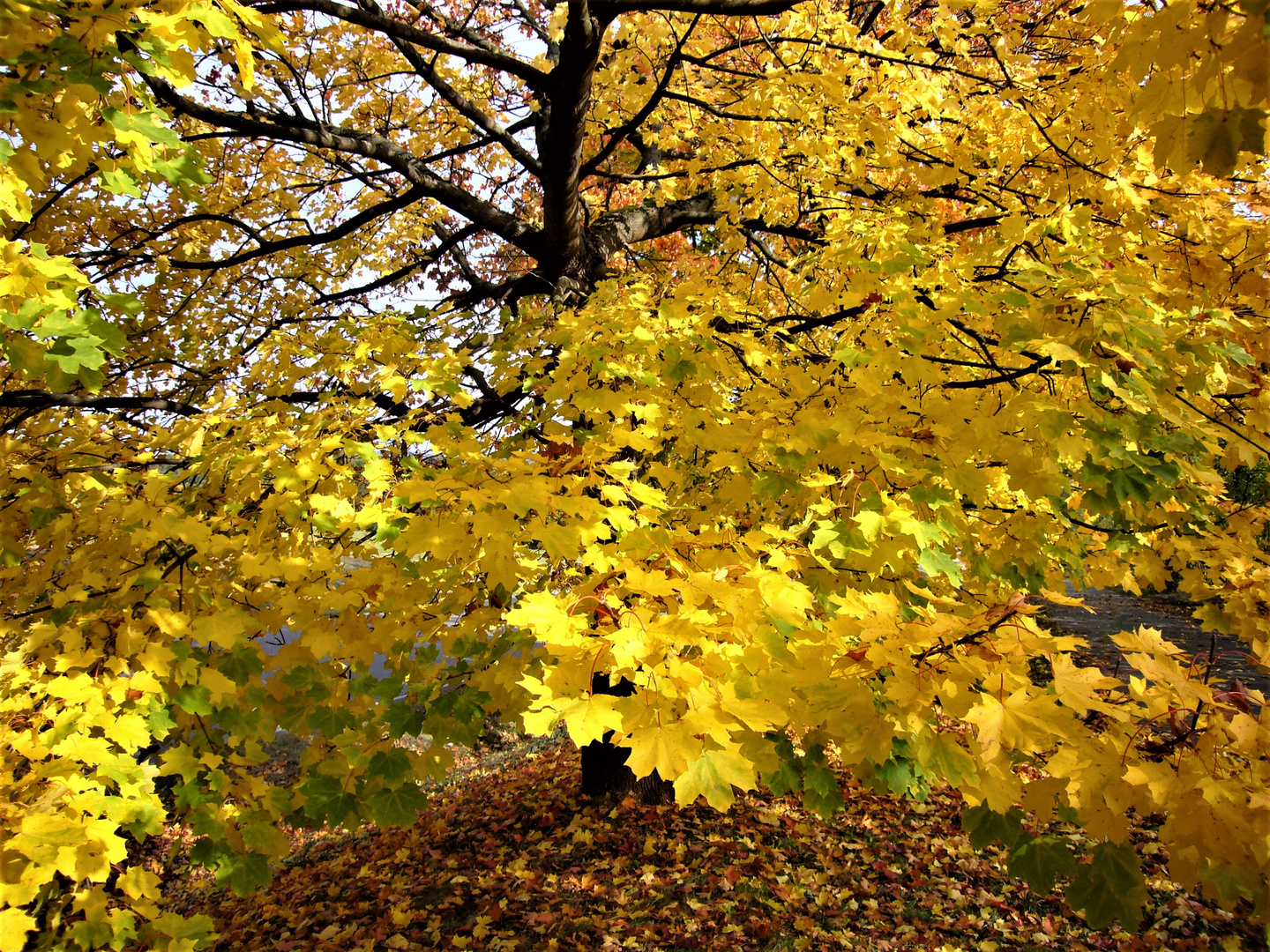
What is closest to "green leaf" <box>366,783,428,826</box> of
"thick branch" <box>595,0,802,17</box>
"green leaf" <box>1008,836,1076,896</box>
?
"green leaf" <box>1008,836,1076,896</box>

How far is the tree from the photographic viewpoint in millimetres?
1568

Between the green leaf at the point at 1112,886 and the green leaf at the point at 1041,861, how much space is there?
0.06 m

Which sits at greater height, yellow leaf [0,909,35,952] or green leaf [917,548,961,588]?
green leaf [917,548,961,588]

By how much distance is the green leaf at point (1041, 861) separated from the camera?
163 cm

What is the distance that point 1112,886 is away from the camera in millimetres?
Result: 1519

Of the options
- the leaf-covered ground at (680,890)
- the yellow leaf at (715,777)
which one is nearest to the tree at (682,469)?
the yellow leaf at (715,777)

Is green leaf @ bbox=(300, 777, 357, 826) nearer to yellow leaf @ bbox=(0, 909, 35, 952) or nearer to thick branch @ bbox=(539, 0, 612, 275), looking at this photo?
yellow leaf @ bbox=(0, 909, 35, 952)

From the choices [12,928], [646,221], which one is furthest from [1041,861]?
[646,221]

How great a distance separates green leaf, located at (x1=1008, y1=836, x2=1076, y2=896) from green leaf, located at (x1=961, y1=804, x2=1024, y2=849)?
32 mm

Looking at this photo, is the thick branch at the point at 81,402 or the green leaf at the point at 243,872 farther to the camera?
the thick branch at the point at 81,402

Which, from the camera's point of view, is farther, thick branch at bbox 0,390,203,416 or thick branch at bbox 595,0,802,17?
thick branch at bbox 0,390,203,416

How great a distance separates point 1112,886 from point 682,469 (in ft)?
14.1

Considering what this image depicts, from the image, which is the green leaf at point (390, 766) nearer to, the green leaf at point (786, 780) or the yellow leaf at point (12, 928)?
the yellow leaf at point (12, 928)

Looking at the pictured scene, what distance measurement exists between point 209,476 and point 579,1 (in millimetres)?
3283
